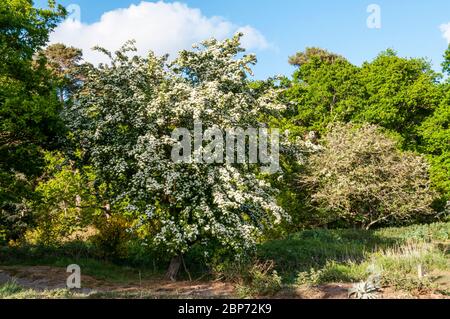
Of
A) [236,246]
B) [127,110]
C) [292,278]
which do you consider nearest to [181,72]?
[127,110]

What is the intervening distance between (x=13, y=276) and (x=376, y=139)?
961 inches

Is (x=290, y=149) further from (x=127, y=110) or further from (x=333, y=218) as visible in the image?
(x=333, y=218)

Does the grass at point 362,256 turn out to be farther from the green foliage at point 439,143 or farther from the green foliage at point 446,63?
the green foliage at point 446,63

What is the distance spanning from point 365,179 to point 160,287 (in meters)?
18.3

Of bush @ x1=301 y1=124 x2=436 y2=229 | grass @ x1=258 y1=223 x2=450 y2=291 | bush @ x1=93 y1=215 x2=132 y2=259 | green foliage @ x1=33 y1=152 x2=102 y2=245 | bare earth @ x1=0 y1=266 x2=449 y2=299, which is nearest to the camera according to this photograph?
bare earth @ x1=0 y1=266 x2=449 y2=299

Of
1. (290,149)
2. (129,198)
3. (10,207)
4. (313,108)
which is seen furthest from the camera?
(313,108)

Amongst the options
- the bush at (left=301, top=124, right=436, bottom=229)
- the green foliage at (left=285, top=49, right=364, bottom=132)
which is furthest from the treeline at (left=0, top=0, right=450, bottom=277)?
the green foliage at (left=285, top=49, right=364, bottom=132)

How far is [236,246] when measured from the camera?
1530 cm

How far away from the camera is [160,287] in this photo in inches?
611
